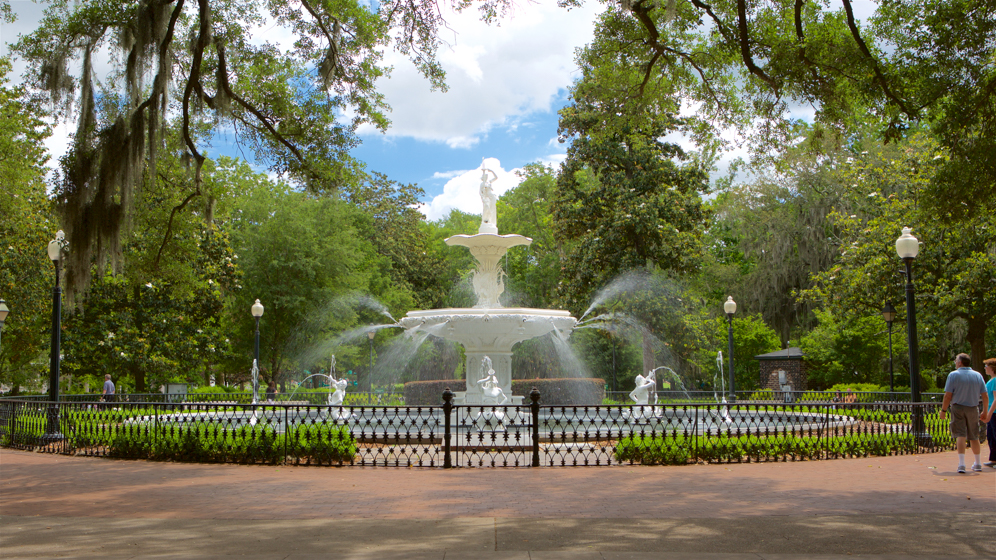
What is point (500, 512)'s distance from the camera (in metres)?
7.16

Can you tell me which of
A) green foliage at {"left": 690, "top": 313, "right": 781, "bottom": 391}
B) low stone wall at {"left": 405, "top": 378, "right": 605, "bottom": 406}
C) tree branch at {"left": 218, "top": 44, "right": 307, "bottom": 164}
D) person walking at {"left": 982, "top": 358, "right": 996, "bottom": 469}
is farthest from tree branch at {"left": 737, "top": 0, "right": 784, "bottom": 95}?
green foliage at {"left": 690, "top": 313, "right": 781, "bottom": 391}

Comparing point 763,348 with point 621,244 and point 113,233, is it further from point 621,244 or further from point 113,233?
point 113,233

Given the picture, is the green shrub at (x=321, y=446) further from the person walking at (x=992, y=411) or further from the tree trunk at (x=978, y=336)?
the tree trunk at (x=978, y=336)

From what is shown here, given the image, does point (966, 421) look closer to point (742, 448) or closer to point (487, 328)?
point (742, 448)

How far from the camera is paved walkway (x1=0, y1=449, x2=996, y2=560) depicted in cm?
567

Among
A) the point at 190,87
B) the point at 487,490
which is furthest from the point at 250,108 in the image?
the point at 487,490

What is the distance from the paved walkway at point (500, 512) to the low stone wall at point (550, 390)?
17076 millimetres

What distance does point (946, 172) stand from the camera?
9875mm

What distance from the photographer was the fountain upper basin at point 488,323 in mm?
15703

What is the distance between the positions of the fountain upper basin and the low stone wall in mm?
10883

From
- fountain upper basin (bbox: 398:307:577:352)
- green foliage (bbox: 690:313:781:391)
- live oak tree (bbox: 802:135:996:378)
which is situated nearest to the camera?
fountain upper basin (bbox: 398:307:577:352)

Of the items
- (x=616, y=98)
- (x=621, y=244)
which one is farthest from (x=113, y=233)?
(x=621, y=244)

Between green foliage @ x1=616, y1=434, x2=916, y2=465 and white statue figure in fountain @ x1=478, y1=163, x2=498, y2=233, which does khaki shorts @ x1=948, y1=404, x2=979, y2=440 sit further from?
white statue figure in fountain @ x1=478, y1=163, x2=498, y2=233

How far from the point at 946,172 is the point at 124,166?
11825mm
